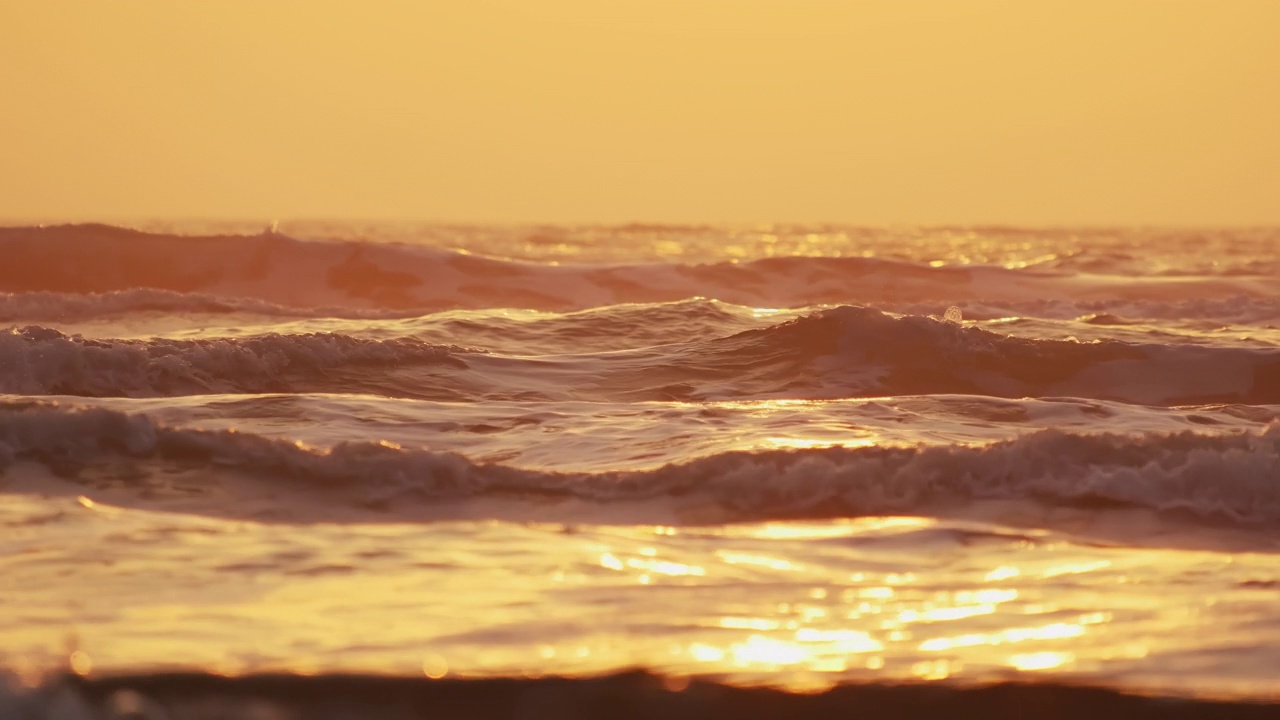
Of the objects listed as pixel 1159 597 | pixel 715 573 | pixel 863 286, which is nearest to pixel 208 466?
pixel 715 573

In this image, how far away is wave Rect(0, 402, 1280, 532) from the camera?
5.06m

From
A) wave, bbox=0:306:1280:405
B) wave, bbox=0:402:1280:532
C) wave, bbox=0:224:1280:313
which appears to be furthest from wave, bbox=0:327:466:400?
wave, bbox=0:224:1280:313

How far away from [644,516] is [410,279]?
1530cm

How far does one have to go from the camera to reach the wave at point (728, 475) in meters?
5.06

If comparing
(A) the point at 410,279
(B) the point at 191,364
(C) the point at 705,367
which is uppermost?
(B) the point at 191,364

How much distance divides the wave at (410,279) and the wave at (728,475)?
1276 centimetres

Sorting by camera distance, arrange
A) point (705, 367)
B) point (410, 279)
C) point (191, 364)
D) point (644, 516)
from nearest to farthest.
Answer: point (644, 516) < point (191, 364) < point (705, 367) < point (410, 279)

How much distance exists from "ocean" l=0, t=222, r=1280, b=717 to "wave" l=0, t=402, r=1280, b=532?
0.02 m

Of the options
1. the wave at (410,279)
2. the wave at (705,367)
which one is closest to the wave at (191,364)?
the wave at (705,367)

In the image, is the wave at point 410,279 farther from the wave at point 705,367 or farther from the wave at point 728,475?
the wave at point 728,475

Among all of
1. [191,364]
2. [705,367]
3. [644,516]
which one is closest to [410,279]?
[705,367]

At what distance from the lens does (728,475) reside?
5281 mm

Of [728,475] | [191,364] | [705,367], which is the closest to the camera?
[728,475]

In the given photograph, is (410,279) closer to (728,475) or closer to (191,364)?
(191,364)
